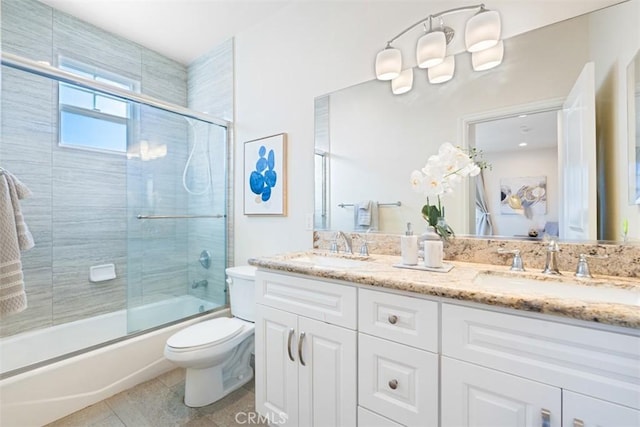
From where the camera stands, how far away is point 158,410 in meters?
1.61

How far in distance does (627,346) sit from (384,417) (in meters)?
0.76

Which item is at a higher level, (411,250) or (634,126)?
(634,126)

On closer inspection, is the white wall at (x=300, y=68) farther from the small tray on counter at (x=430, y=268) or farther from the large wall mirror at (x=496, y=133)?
the small tray on counter at (x=430, y=268)

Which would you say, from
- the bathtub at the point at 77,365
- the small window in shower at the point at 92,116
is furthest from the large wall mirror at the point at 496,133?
the small window in shower at the point at 92,116

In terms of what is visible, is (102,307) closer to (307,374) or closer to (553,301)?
(307,374)

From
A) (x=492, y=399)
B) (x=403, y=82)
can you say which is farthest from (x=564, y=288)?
(x=403, y=82)

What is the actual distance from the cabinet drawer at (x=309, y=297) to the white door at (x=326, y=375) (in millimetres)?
41

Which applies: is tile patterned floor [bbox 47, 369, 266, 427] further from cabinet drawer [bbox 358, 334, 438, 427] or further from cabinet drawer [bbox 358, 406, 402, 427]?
cabinet drawer [bbox 358, 334, 438, 427]

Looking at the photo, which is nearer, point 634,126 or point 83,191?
point 634,126

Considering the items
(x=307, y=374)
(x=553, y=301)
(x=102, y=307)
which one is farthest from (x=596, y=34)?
(x=102, y=307)

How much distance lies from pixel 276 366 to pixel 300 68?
188cm

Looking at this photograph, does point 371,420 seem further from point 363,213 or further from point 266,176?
point 266,176

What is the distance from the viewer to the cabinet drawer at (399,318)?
956mm

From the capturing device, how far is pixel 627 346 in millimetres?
693
